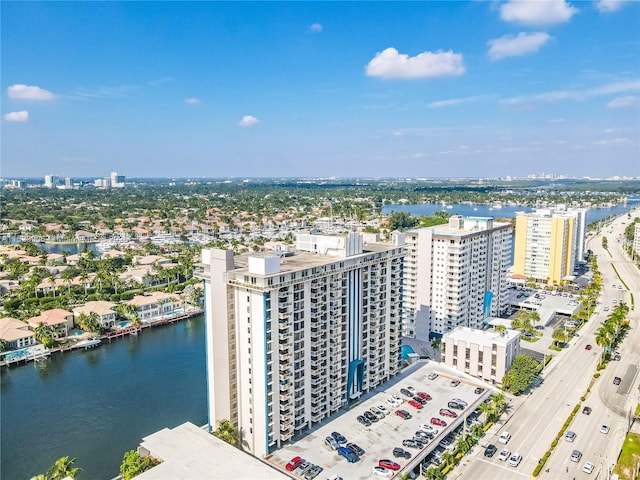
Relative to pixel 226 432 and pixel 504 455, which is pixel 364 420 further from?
pixel 226 432

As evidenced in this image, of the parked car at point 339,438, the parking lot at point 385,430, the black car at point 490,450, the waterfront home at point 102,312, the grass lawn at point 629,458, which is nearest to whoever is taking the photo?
the parking lot at point 385,430

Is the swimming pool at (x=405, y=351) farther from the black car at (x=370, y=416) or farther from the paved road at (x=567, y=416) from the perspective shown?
the black car at (x=370, y=416)

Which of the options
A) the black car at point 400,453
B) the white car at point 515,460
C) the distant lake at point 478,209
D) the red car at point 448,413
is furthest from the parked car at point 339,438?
the distant lake at point 478,209

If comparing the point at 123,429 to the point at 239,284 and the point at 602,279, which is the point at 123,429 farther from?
the point at 602,279

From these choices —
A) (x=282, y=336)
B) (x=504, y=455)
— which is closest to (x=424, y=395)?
(x=504, y=455)

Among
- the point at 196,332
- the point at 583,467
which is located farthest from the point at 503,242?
the point at 196,332

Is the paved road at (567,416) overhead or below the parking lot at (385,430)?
below

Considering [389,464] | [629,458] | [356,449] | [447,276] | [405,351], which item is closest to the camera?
[389,464]
